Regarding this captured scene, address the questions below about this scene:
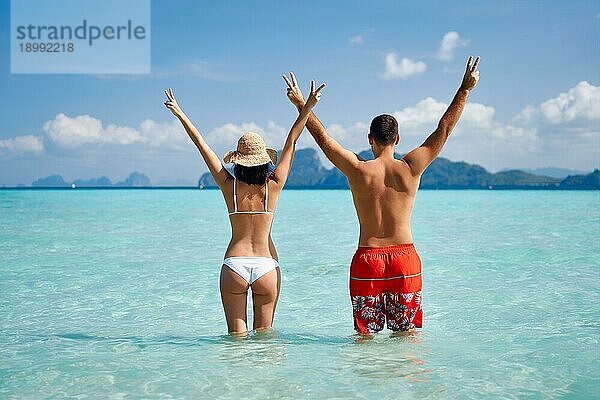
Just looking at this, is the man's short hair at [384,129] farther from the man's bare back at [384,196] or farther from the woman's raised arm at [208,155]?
the woman's raised arm at [208,155]

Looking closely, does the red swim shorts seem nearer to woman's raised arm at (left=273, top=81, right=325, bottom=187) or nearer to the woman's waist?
the woman's waist

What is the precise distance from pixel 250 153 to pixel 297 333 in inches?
86.6

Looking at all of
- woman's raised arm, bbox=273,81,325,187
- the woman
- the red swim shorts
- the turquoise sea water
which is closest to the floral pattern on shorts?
the red swim shorts

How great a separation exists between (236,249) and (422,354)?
168 centimetres

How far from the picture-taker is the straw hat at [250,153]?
15.1 feet

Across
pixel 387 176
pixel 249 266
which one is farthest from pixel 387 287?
pixel 249 266

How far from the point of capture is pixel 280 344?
211 inches

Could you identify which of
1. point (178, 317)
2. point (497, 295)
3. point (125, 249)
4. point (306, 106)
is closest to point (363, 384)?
point (306, 106)

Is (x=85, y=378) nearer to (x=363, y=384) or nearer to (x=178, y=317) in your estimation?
(x=363, y=384)

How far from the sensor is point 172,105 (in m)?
4.91

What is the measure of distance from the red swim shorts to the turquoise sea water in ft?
1.07

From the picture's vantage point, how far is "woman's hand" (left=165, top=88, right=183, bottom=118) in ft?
15.9

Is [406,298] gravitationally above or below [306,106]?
below

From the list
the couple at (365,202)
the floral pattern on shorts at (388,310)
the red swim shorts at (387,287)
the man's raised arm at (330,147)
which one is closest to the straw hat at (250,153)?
the couple at (365,202)
